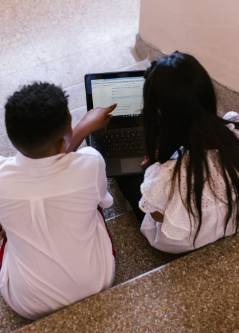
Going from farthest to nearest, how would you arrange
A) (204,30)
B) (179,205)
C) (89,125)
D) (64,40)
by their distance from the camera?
(64,40) < (204,30) < (89,125) < (179,205)

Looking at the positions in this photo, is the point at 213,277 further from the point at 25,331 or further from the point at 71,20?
the point at 71,20

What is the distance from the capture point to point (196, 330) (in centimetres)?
106

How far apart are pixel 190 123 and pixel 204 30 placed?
3.23 feet

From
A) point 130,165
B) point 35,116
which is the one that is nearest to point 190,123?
point 35,116

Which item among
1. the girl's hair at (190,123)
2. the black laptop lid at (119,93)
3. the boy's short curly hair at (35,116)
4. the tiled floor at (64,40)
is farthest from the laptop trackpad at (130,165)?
→ the tiled floor at (64,40)

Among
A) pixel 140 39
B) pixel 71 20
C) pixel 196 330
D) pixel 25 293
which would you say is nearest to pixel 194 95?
pixel 196 330

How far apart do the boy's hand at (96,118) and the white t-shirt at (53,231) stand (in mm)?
276

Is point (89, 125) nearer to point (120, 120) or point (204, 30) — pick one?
point (120, 120)

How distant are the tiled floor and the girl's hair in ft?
3.81

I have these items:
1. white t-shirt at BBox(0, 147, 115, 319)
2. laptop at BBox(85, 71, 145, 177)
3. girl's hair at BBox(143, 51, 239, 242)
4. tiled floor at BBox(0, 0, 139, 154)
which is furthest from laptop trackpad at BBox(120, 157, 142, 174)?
tiled floor at BBox(0, 0, 139, 154)

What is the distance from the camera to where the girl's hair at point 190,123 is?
99cm

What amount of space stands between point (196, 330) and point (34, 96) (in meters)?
0.70

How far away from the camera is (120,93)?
154cm

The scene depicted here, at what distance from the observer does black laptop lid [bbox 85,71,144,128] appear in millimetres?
1493
